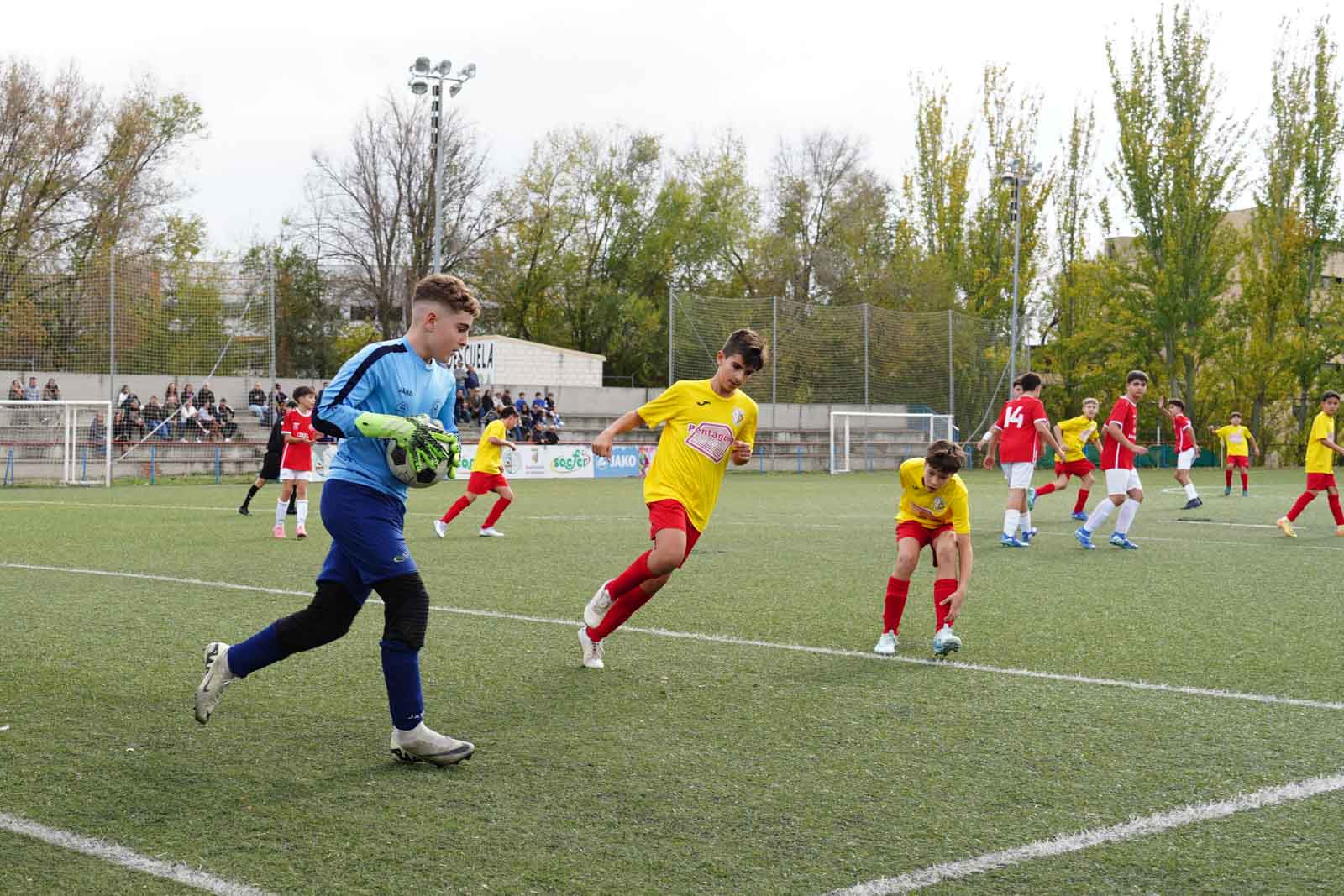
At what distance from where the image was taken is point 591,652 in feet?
21.6

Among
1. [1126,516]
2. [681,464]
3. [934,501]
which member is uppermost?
[681,464]

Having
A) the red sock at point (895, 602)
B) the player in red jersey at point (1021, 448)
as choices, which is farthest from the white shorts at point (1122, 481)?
the red sock at point (895, 602)

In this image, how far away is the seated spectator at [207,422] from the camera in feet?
98.9

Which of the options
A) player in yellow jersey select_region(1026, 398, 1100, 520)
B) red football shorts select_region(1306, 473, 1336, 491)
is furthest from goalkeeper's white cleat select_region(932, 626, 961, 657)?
red football shorts select_region(1306, 473, 1336, 491)

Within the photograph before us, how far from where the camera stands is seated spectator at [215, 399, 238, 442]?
30.6 meters

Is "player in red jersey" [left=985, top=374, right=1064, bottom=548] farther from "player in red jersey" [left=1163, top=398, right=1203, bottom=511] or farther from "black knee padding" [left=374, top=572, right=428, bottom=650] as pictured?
"black knee padding" [left=374, top=572, right=428, bottom=650]

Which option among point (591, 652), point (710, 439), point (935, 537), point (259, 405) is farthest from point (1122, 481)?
point (259, 405)

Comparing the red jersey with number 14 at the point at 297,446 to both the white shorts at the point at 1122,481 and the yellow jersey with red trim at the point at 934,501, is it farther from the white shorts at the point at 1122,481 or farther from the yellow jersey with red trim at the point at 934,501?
the yellow jersey with red trim at the point at 934,501

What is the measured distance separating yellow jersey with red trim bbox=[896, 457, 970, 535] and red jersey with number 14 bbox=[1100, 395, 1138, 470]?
7206mm

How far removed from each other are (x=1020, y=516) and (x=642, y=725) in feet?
32.9

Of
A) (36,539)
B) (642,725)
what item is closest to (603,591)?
(642,725)

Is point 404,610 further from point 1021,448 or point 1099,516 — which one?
point 1021,448

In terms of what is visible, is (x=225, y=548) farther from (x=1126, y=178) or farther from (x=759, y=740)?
(x=1126, y=178)

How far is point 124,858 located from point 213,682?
130 centimetres
